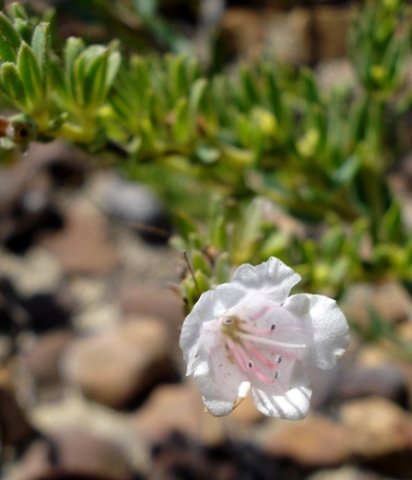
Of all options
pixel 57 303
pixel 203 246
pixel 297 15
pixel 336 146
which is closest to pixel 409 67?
pixel 297 15

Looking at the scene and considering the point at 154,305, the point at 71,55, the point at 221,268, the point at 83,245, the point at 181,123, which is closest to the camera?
the point at 221,268

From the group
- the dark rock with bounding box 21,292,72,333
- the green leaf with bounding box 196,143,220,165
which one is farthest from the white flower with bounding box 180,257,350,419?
the dark rock with bounding box 21,292,72,333

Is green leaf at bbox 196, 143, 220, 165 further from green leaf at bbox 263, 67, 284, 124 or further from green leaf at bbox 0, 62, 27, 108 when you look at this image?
green leaf at bbox 0, 62, 27, 108

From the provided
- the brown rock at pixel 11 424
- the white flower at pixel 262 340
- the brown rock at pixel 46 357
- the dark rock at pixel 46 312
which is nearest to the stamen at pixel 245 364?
the white flower at pixel 262 340

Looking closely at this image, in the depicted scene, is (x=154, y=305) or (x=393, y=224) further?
(x=154, y=305)

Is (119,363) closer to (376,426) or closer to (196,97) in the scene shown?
(376,426)

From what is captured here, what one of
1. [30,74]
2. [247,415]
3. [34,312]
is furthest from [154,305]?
[30,74]
